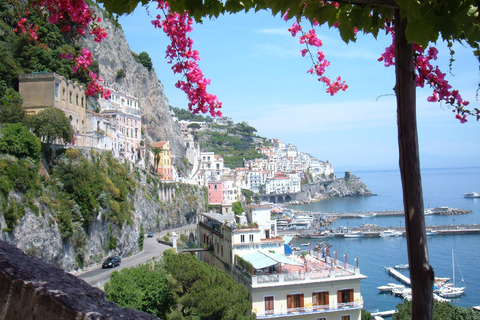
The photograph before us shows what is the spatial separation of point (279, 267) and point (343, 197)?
111 metres

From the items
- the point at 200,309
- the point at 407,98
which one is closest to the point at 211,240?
the point at 200,309

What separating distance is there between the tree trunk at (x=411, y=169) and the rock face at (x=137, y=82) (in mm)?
41377

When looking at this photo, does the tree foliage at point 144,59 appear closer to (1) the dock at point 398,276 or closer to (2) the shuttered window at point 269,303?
(1) the dock at point 398,276

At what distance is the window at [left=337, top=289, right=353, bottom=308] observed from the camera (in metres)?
18.1

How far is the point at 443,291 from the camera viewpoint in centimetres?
3083

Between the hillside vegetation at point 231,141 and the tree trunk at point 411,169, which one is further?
the hillside vegetation at point 231,141

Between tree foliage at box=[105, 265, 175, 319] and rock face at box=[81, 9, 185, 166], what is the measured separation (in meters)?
29.0

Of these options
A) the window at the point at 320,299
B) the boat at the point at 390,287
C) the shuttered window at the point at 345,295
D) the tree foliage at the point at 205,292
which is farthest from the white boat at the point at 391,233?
the tree foliage at the point at 205,292

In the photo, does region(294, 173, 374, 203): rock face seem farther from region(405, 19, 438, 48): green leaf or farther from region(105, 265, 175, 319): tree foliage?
region(405, 19, 438, 48): green leaf

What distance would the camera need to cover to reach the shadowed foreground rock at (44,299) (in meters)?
1.69

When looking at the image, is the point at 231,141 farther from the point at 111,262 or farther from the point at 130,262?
the point at 111,262

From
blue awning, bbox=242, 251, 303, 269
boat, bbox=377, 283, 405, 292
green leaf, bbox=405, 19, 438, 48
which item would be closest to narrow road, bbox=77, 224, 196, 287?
blue awning, bbox=242, 251, 303, 269

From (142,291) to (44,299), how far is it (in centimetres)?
1523

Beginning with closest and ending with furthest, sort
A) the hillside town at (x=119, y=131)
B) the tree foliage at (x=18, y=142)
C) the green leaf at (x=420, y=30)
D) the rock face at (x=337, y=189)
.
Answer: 1. the green leaf at (x=420, y=30)
2. the tree foliage at (x=18, y=142)
3. the hillside town at (x=119, y=131)
4. the rock face at (x=337, y=189)
